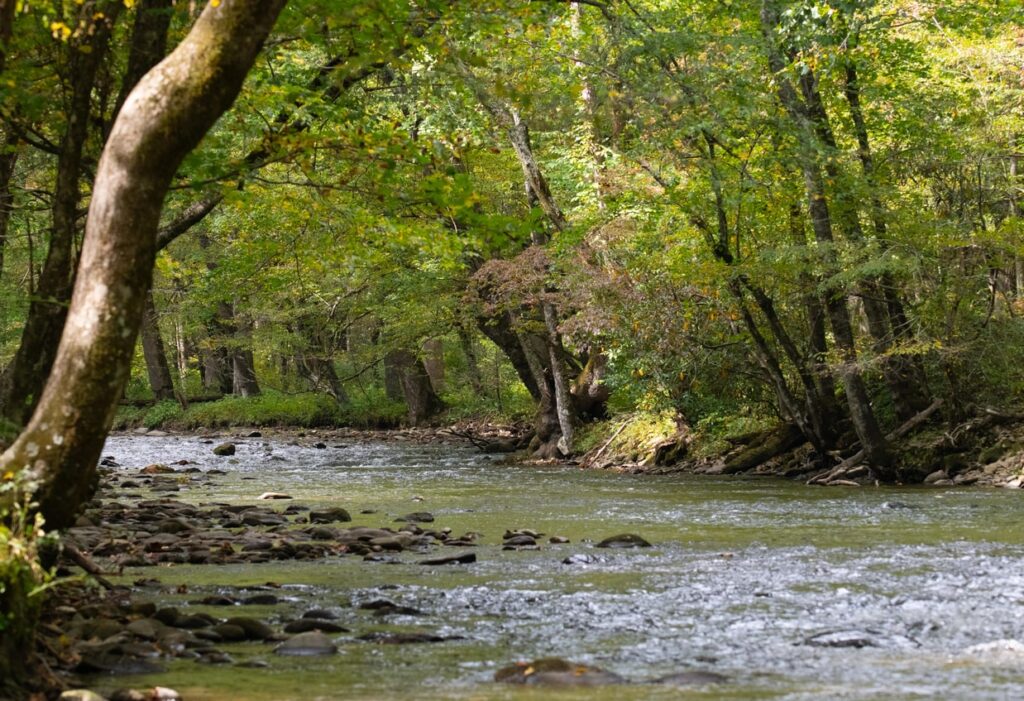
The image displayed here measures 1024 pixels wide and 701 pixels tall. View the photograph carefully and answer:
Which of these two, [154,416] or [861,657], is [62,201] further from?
[154,416]

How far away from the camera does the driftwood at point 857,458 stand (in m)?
16.4

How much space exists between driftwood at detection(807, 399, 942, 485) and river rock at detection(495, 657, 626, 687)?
11.9m

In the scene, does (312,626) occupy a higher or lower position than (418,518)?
higher

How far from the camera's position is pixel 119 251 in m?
4.89

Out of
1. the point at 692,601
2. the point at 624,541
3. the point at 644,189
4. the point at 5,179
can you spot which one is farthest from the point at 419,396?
the point at 692,601

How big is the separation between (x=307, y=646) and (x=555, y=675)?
4.49ft

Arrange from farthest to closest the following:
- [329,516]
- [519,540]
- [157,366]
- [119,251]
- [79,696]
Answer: [157,366] → [329,516] → [519,540] → [119,251] → [79,696]

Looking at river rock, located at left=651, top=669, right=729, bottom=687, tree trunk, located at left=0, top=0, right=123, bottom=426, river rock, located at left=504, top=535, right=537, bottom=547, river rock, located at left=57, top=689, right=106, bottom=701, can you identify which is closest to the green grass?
river rock, located at left=504, top=535, right=537, bottom=547

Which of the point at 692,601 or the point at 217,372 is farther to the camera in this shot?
the point at 217,372

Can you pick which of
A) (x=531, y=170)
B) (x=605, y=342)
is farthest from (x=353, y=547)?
(x=531, y=170)

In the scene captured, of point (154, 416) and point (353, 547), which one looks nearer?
point (353, 547)

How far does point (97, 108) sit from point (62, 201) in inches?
102

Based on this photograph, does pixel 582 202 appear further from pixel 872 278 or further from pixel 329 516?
pixel 329 516

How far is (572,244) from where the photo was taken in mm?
19859
